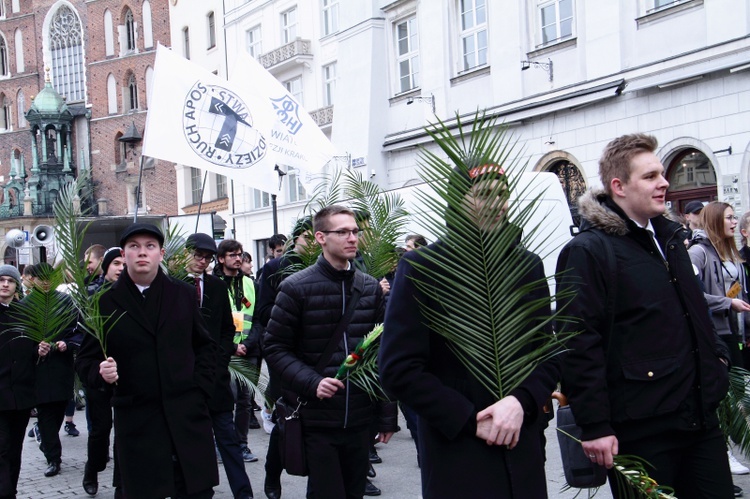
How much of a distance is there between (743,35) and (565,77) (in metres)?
4.72

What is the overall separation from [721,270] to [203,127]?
5.91 m

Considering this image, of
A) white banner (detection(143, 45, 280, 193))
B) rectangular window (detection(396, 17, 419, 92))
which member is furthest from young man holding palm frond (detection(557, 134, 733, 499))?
rectangular window (detection(396, 17, 419, 92))

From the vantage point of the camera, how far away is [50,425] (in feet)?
26.0

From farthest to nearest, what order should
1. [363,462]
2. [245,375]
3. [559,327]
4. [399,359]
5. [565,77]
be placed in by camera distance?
[565,77], [245,375], [363,462], [559,327], [399,359]

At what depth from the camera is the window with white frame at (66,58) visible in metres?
65.7

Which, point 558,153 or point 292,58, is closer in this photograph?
point 558,153

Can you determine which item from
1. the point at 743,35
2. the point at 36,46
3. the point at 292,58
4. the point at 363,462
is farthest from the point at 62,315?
the point at 36,46

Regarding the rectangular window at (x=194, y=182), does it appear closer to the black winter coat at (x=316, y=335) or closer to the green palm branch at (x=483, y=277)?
the black winter coat at (x=316, y=335)

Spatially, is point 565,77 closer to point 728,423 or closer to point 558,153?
point 558,153

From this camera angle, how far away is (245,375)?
7277 millimetres

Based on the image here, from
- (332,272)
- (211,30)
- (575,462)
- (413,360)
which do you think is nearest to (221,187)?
(211,30)

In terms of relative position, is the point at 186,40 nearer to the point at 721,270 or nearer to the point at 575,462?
the point at 721,270

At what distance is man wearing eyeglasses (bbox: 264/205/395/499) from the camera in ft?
15.7

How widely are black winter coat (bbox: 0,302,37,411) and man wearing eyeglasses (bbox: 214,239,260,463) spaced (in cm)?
167
